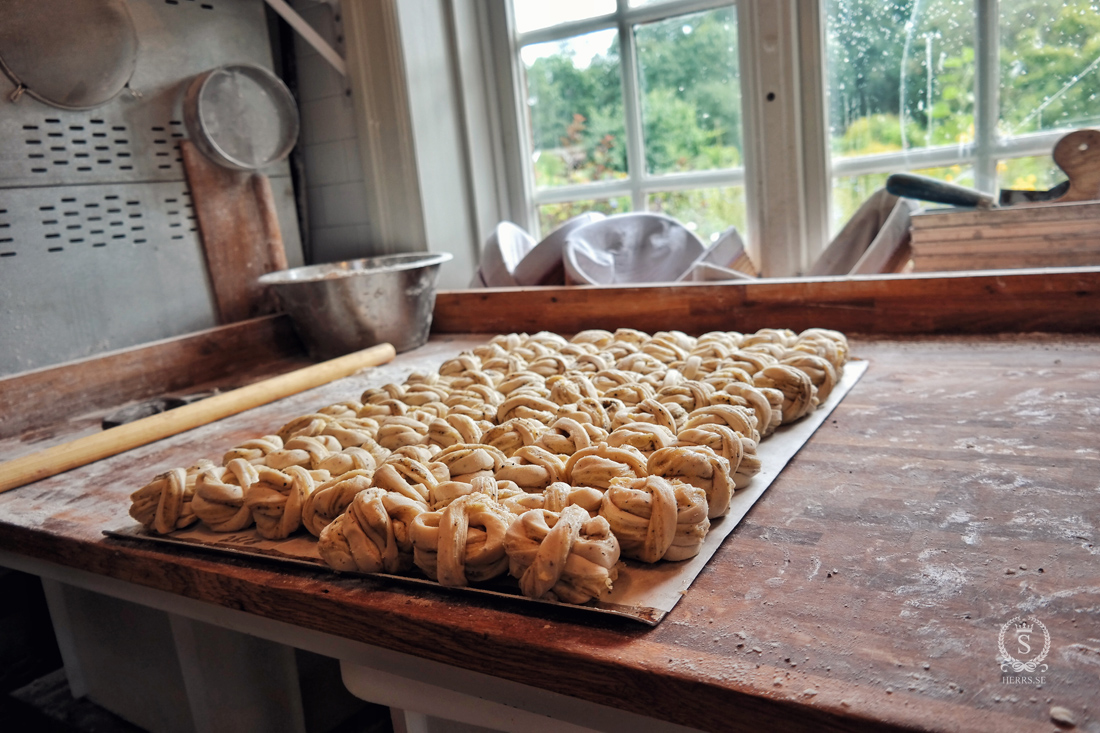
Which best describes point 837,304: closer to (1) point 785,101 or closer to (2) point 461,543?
(1) point 785,101

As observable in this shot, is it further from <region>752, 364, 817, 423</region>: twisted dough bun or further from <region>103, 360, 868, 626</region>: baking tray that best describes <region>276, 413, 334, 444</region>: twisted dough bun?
<region>752, 364, 817, 423</region>: twisted dough bun

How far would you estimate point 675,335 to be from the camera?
2043mm

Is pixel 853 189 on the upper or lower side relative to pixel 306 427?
upper

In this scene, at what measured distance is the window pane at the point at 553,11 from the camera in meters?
3.61

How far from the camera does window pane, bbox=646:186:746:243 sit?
3508 mm

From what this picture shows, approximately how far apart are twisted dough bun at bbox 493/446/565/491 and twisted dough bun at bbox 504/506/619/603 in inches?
9.3

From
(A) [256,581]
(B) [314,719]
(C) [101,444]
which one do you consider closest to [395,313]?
(C) [101,444]

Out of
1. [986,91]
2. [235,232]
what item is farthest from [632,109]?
[235,232]

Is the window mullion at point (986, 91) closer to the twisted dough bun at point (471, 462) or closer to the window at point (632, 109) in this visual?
the window at point (632, 109)

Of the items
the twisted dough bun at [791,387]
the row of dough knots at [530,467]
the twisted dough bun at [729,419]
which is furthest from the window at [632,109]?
the twisted dough bun at [729,419]

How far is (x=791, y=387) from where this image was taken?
1.51 m

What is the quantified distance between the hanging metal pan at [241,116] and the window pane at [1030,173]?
2.86m

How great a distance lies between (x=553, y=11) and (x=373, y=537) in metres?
3.31

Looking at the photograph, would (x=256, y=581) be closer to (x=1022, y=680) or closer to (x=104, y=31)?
(x=1022, y=680)
